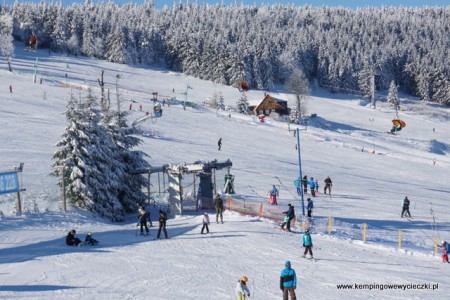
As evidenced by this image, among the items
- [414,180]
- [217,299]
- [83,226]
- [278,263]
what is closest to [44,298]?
[217,299]

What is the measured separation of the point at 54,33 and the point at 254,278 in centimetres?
10762

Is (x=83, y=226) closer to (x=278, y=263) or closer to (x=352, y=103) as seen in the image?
(x=278, y=263)

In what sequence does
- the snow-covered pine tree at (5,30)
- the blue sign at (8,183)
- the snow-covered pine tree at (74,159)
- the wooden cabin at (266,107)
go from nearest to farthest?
1. the blue sign at (8,183)
2. the snow-covered pine tree at (74,159)
3. the wooden cabin at (266,107)
4. the snow-covered pine tree at (5,30)

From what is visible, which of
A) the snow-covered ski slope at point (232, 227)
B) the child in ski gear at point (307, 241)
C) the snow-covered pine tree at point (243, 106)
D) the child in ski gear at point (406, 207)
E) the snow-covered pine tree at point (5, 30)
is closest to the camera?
the snow-covered ski slope at point (232, 227)

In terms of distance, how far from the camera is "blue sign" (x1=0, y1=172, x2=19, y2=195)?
2084 centimetres

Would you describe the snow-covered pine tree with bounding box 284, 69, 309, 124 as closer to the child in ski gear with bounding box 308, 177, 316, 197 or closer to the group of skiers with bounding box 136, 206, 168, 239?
the child in ski gear with bounding box 308, 177, 316, 197

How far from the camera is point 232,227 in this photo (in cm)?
2112

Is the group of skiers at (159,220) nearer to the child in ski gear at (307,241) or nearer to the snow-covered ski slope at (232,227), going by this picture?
the snow-covered ski slope at (232,227)

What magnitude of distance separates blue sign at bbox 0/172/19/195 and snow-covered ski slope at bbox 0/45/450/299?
1015 millimetres

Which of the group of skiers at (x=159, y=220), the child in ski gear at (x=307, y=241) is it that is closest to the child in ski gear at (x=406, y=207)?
the child in ski gear at (x=307, y=241)

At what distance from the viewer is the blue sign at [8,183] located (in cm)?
2084

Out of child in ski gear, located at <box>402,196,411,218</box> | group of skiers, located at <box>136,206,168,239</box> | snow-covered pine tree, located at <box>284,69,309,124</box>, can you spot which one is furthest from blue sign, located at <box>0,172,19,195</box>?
snow-covered pine tree, located at <box>284,69,309,124</box>

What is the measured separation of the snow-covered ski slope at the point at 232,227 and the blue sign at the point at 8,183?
1015mm

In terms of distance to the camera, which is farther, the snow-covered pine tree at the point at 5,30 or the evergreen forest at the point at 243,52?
the evergreen forest at the point at 243,52
